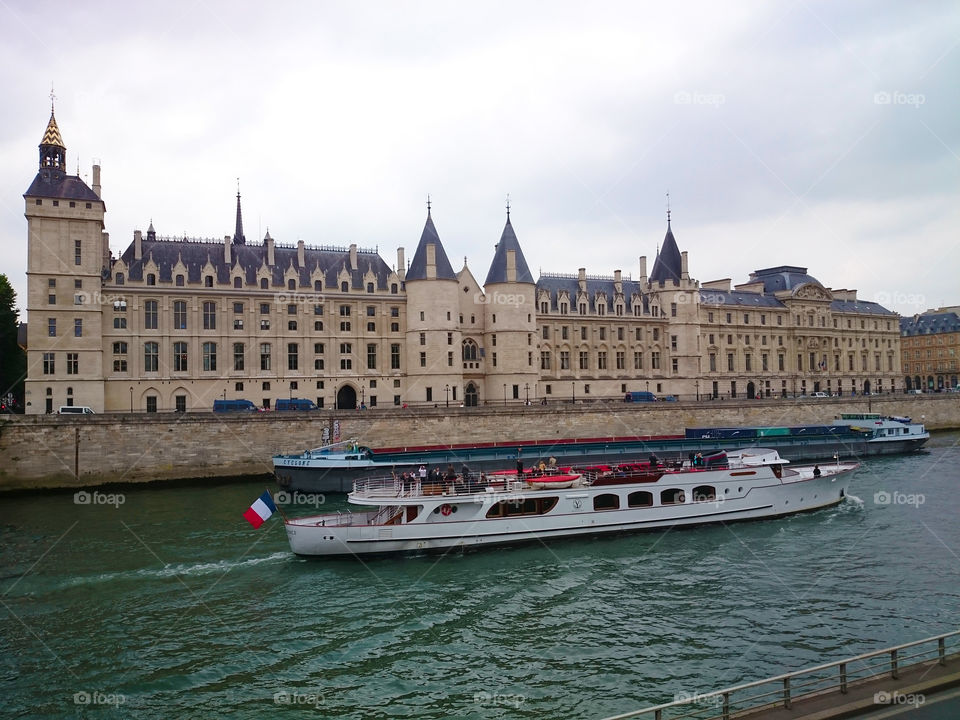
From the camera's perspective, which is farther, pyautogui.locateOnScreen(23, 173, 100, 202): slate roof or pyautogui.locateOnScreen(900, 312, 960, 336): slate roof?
pyautogui.locateOnScreen(900, 312, 960, 336): slate roof

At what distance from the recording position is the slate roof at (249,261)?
64.5 metres

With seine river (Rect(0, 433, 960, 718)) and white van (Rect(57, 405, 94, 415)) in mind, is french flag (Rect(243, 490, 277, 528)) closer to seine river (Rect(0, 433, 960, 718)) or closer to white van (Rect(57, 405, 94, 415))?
seine river (Rect(0, 433, 960, 718))

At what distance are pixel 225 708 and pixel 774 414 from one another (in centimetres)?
7190

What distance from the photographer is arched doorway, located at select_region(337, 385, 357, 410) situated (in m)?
69.2

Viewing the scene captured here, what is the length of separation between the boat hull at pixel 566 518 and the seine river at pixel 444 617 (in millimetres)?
798

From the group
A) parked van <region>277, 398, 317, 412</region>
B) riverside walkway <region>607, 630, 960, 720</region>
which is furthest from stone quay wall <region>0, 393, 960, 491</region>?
riverside walkway <region>607, 630, 960, 720</region>

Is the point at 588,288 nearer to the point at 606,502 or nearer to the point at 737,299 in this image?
the point at 737,299

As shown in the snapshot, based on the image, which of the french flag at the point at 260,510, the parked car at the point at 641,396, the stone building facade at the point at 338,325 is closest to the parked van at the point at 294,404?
the stone building facade at the point at 338,325

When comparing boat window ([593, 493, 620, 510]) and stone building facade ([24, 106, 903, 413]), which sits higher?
stone building facade ([24, 106, 903, 413])

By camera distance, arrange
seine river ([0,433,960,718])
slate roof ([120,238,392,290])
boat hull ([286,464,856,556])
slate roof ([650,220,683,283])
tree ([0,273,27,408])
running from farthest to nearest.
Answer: slate roof ([650,220,683,283])
tree ([0,273,27,408])
slate roof ([120,238,392,290])
boat hull ([286,464,856,556])
seine river ([0,433,960,718])

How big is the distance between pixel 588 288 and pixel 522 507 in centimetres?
5949

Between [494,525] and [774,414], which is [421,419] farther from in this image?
[774,414]

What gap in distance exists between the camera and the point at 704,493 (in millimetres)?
36031

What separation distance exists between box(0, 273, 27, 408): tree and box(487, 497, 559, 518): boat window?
54.8m
